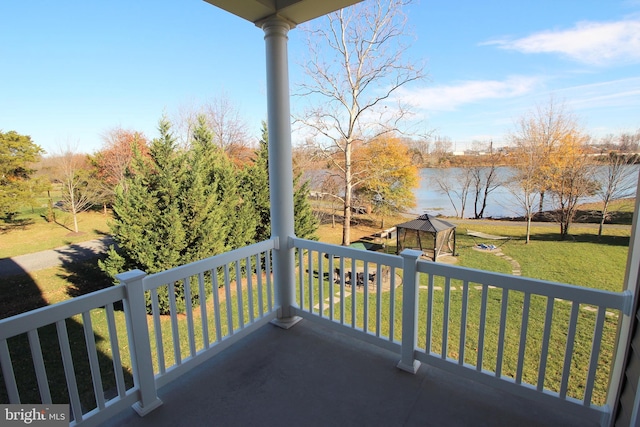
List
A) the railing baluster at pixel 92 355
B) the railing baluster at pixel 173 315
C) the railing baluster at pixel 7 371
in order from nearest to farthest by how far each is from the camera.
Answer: the railing baluster at pixel 7 371
the railing baluster at pixel 92 355
the railing baluster at pixel 173 315

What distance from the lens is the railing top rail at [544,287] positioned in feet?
4.79

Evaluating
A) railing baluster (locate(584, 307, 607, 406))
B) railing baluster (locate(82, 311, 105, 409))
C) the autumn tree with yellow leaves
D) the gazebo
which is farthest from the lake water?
railing baluster (locate(82, 311, 105, 409))

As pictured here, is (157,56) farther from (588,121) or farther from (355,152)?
(588,121)

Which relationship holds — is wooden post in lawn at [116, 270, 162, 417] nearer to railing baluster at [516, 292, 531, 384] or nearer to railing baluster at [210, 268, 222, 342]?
railing baluster at [210, 268, 222, 342]

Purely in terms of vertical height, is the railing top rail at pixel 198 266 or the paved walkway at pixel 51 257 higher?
the railing top rail at pixel 198 266

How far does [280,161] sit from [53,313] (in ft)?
5.84

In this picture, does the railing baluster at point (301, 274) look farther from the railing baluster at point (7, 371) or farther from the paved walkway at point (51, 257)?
the paved walkway at point (51, 257)

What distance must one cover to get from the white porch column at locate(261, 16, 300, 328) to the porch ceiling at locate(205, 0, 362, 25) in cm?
7

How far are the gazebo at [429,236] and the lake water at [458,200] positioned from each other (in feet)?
1.16

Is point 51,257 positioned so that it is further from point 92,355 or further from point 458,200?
point 458,200

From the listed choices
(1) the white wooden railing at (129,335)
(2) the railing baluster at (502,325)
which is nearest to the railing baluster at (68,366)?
(1) the white wooden railing at (129,335)

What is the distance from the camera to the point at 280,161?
2637mm

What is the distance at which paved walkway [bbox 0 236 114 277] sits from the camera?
8867mm

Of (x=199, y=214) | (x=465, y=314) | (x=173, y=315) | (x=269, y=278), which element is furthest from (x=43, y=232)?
(x=465, y=314)
